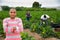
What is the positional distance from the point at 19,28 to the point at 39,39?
4.92m

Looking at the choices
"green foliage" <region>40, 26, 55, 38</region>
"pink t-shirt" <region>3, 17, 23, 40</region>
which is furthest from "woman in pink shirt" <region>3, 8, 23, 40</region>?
→ "green foliage" <region>40, 26, 55, 38</region>

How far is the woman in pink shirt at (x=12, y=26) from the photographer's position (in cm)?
487

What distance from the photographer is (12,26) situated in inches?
194

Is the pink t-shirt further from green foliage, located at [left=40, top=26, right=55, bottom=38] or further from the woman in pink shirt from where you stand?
green foliage, located at [left=40, top=26, right=55, bottom=38]

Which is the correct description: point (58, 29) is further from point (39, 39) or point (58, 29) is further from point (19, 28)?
point (19, 28)

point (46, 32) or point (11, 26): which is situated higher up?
point (11, 26)

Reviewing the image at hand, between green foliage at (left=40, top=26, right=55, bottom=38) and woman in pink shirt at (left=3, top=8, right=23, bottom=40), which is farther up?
woman in pink shirt at (left=3, top=8, right=23, bottom=40)

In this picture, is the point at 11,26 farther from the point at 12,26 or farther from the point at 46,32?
the point at 46,32

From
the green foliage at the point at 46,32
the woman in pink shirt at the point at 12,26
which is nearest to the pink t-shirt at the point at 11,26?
the woman in pink shirt at the point at 12,26

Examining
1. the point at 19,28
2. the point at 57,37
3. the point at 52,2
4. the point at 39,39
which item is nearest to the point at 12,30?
the point at 19,28

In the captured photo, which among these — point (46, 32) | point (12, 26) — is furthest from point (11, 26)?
point (46, 32)

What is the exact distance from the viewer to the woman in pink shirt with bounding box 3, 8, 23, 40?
4.87 m

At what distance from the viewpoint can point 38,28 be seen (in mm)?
11109

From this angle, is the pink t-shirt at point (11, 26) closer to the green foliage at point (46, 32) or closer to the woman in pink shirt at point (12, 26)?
the woman in pink shirt at point (12, 26)
